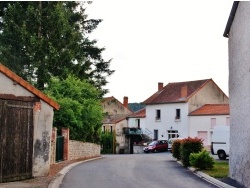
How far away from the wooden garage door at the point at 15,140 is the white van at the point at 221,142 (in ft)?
58.6

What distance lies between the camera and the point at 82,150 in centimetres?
3184

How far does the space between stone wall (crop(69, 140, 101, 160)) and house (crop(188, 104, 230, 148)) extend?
2234cm

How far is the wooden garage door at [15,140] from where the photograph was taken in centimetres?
1470

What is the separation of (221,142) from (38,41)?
50.9 feet

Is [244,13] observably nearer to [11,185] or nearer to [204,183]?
[204,183]

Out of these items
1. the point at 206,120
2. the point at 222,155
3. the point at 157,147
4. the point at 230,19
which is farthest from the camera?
the point at 206,120

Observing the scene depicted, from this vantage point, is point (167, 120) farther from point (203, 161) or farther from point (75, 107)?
point (203, 161)

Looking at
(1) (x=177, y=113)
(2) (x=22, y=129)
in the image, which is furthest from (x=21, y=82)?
(1) (x=177, y=113)

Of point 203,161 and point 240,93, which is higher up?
point 240,93

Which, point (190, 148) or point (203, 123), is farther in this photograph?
point (203, 123)

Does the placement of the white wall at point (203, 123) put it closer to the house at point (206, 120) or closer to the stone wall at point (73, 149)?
A: the house at point (206, 120)

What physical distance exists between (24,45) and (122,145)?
115 feet

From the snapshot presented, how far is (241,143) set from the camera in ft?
52.1

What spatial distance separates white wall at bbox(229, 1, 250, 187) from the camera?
49.8 ft
